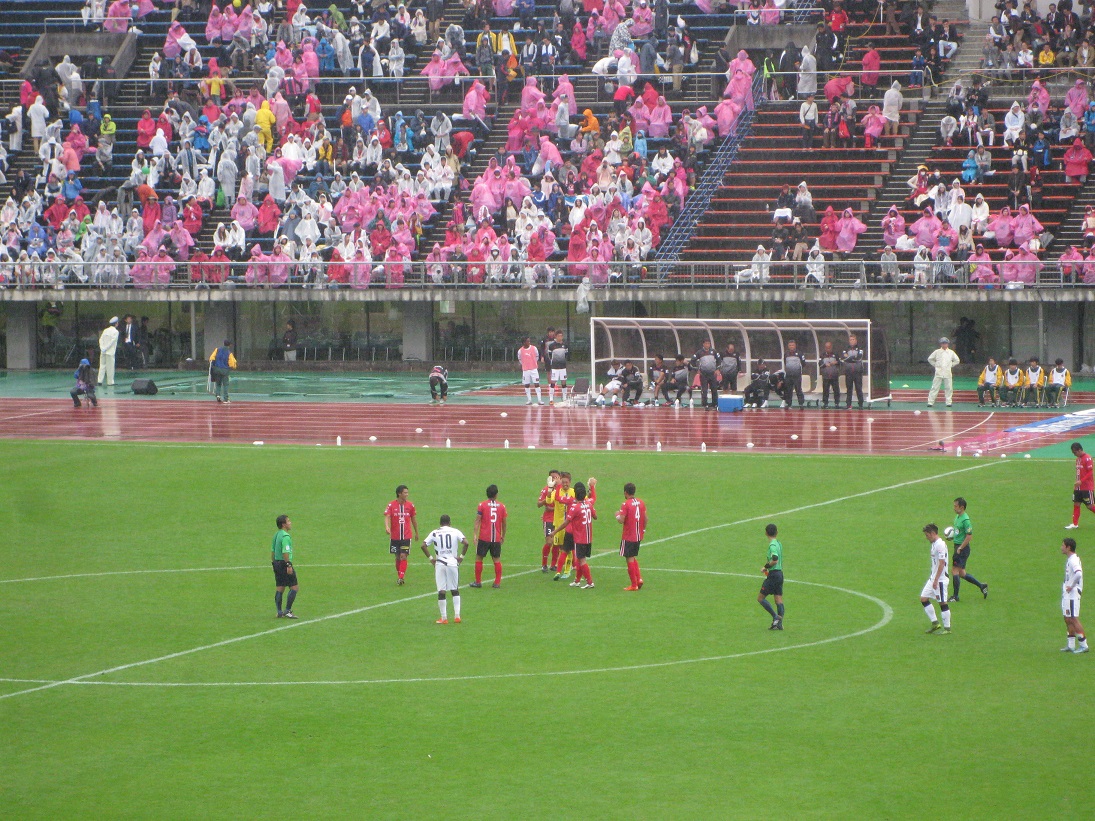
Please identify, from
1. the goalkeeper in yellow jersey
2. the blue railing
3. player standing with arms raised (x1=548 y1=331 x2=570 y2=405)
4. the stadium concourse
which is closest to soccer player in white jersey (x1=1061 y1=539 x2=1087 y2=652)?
the goalkeeper in yellow jersey

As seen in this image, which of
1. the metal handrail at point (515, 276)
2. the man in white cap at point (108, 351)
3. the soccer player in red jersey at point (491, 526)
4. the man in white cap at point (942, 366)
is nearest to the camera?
the soccer player in red jersey at point (491, 526)

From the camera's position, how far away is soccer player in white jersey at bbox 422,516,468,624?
19.8 meters

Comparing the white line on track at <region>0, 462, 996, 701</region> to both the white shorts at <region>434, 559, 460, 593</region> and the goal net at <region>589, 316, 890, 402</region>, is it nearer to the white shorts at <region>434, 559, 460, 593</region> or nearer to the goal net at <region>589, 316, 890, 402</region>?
the white shorts at <region>434, 559, 460, 593</region>

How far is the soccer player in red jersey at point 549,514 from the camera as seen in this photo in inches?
887

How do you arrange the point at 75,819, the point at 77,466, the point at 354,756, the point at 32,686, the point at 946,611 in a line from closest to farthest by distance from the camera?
the point at 75,819, the point at 354,756, the point at 32,686, the point at 946,611, the point at 77,466

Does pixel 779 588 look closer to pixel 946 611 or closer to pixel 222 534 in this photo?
pixel 946 611

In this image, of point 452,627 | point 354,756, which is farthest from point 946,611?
point 354,756

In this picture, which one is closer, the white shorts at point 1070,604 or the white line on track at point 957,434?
the white shorts at point 1070,604

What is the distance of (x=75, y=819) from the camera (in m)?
13.5

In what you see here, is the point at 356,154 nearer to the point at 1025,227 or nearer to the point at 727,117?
the point at 727,117

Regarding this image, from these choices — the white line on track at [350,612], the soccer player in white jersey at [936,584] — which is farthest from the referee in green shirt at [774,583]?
the white line on track at [350,612]

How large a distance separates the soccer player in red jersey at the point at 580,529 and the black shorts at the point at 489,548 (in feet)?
3.10

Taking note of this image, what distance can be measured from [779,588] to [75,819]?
916 centimetres

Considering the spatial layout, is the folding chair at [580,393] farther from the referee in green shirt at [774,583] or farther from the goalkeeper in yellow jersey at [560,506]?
the referee in green shirt at [774,583]
